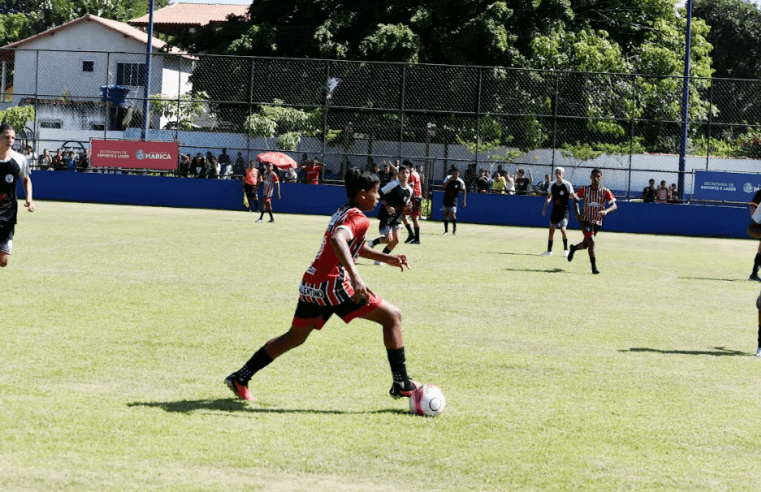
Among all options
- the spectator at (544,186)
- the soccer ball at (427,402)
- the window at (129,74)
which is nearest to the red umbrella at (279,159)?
the spectator at (544,186)

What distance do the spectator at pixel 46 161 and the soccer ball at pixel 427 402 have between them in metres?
34.4

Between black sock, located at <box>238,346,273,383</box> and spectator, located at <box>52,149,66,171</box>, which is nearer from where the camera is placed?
black sock, located at <box>238,346,273,383</box>

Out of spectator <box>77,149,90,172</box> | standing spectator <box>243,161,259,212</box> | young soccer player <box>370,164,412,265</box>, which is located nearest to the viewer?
young soccer player <box>370,164,412,265</box>

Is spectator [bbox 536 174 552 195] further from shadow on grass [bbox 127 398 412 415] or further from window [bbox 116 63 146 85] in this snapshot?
shadow on grass [bbox 127 398 412 415]

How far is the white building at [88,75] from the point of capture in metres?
40.1

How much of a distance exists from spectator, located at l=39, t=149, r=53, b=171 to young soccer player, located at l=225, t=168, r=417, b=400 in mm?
33783

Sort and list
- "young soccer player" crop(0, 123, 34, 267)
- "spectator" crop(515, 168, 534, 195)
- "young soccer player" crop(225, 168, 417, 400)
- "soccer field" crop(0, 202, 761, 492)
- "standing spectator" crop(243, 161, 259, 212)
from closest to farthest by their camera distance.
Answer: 1. "soccer field" crop(0, 202, 761, 492)
2. "young soccer player" crop(225, 168, 417, 400)
3. "young soccer player" crop(0, 123, 34, 267)
4. "standing spectator" crop(243, 161, 259, 212)
5. "spectator" crop(515, 168, 534, 195)

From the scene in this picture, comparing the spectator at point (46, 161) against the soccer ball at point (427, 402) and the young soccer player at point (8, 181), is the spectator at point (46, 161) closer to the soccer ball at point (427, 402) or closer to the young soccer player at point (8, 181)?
the young soccer player at point (8, 181)

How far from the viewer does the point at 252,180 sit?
32406 millimetres

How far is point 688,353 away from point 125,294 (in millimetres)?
6746

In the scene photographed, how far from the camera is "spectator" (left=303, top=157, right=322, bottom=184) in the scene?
121ft

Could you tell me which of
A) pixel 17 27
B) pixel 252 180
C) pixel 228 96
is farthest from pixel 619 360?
pixel 17 27

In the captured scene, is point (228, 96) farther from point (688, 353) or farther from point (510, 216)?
point (688, 353)

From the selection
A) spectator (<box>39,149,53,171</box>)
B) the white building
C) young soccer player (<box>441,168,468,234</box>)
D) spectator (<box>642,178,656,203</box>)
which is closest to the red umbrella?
the white building
